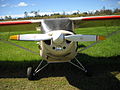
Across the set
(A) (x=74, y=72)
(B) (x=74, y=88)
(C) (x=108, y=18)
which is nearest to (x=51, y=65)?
(A) (x=74, y=72)

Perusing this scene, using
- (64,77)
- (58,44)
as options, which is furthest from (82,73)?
(58,44)

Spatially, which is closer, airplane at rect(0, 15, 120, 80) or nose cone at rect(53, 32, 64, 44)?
nose cone at rect(53, 32, 64, 44)

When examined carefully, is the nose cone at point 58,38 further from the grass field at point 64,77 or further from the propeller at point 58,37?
the grass field at point 64,77

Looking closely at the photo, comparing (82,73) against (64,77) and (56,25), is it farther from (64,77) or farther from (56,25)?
(56,25)

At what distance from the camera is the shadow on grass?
13.6 ft

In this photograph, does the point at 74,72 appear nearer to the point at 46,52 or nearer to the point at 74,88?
the point at 74,88

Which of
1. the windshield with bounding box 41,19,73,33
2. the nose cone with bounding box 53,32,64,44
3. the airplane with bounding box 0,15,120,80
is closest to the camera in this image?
the nose cone with bounding box 53,32,64,44

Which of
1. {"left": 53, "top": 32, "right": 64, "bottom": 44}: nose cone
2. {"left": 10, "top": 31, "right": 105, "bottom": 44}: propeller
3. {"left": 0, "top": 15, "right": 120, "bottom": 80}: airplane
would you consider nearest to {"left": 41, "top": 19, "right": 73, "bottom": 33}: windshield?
{"left": 0, "top": 15, "right": 120, "bottom": 80}: airplane

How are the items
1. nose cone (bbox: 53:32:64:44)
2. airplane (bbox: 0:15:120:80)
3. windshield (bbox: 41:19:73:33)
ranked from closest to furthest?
1. nose cone (bbox: 53:32:64:44)
2. airplane (bbox: 0:15:120:80)
3. windshield (bbox: 41:19:73:33)

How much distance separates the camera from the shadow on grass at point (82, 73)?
4141 mm

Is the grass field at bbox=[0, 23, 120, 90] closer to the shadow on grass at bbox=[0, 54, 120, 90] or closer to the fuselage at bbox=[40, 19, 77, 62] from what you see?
the shadow on grass at bbox=[0, 54, 120, 90]

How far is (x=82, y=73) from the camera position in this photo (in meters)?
4.99

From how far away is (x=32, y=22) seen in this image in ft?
19.3

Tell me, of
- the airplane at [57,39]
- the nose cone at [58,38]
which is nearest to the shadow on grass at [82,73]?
the airplane at [57,39]
